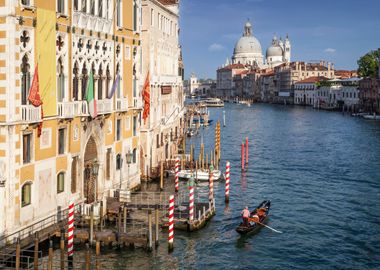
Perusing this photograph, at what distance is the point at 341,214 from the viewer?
2366cm

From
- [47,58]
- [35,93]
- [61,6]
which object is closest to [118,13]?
[61,6]

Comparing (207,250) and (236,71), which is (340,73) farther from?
(207,250)

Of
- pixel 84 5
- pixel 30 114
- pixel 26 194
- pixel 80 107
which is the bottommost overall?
pixel 26 194

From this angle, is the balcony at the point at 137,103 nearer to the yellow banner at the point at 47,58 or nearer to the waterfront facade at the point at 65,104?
the waterfront facade at the point at 65,104

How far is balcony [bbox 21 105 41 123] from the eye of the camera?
622 inches

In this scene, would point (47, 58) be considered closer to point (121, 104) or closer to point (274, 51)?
point (121, 104)

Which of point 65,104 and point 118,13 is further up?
point 118,13

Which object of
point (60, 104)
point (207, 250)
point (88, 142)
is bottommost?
point (207, 250)

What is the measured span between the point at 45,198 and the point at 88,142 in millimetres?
3552

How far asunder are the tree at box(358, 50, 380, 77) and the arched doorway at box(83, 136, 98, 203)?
84572 millimetres

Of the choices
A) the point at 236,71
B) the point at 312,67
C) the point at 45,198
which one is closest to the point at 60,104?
the point at 45,198

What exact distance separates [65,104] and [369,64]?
89973 millimetres

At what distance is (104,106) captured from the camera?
20984 mm

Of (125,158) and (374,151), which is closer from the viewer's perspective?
(125,158)
